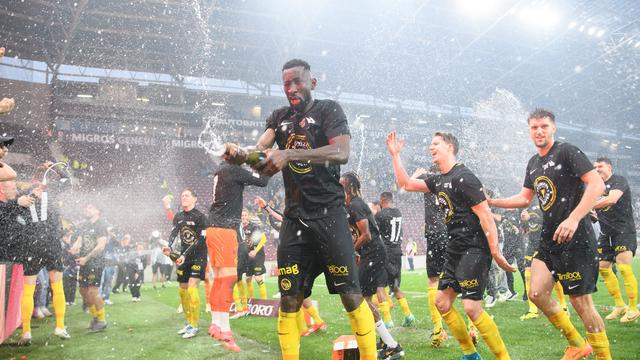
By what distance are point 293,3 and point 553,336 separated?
23.4 meters

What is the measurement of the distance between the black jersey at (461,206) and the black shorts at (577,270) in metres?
0.61

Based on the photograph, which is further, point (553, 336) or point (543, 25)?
point (543, 25)

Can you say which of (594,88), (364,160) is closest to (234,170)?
(364,160)

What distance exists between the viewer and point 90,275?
321 inches

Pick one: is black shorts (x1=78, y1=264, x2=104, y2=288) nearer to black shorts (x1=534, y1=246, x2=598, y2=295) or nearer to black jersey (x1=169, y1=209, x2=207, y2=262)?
black jersey (x1=169, y1=209, x2=207, y2=262)

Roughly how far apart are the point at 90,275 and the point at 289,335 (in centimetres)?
592

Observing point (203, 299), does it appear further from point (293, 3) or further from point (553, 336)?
point (293, 3)

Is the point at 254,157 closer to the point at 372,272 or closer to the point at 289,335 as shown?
the point at 289,335

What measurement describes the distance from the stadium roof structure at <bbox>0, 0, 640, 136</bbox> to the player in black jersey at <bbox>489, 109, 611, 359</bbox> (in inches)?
887

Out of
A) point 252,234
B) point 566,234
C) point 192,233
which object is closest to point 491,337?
point 566,234

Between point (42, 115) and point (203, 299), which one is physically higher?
point (42, 115)

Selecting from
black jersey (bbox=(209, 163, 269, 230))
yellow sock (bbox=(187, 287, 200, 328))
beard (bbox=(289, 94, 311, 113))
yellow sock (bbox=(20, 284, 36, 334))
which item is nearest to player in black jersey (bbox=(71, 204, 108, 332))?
yellow sock (bbox=(20, 284, 36, 334))

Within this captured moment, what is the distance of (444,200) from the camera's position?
181 inches

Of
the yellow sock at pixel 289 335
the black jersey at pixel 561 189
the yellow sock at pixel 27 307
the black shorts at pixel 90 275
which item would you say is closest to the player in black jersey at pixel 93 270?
the black shorts at pixel 90 275
